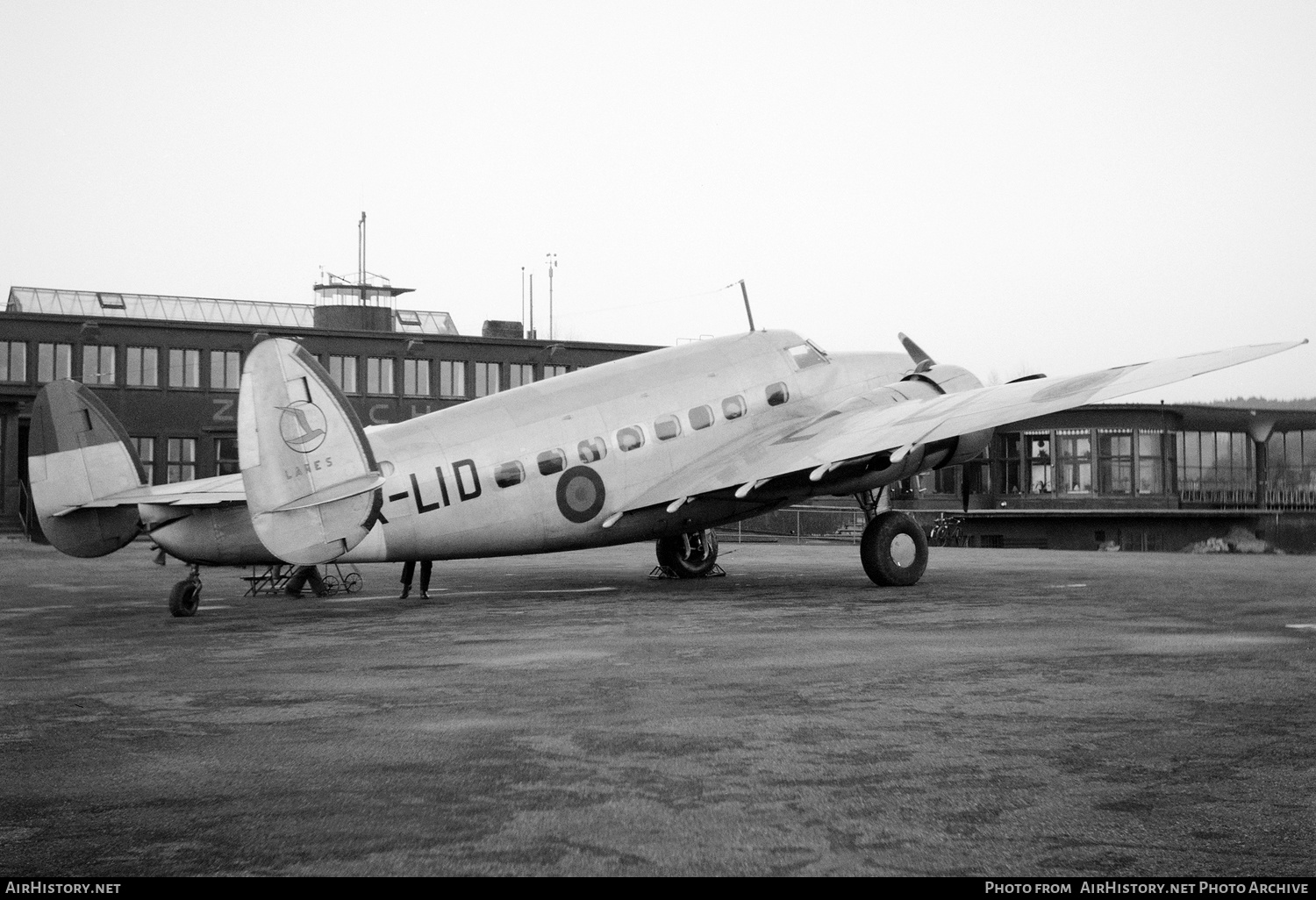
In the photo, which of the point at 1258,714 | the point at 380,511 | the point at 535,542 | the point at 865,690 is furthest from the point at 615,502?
the point at 1258,714

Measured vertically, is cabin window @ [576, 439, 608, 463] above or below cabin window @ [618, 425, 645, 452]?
below

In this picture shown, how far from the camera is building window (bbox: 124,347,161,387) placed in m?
66.6

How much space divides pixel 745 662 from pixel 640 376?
1004 cm

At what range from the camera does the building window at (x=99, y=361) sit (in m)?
65.8

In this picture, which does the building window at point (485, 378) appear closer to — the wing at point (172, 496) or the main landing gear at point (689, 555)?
the main landing gear at point (689, 555)

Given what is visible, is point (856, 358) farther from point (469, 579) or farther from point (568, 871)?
point (568, 871)

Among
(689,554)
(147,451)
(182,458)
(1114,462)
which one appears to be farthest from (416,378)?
(689,554)

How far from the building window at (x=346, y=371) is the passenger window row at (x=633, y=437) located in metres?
52.8

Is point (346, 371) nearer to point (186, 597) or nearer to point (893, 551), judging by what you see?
point (186, 597)

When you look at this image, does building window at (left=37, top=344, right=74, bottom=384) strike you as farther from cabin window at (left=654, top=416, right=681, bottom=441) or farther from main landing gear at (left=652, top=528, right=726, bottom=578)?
cabin window at (left=654, top=416, right=681, bottom=441)

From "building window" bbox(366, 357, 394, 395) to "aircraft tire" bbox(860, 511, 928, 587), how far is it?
55517 mm

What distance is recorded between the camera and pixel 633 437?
2102 centimetres

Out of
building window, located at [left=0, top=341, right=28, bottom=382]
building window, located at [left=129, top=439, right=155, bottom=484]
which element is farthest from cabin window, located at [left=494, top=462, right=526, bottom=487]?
building window, located at [left=0, top=341, right=28, bottom=382]

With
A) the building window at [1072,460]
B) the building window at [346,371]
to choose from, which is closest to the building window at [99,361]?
the building window at [346,371]
